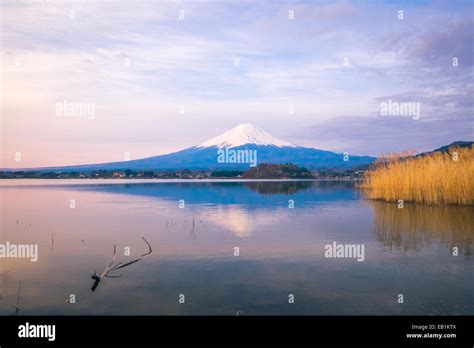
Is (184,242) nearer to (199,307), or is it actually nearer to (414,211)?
(199,307)

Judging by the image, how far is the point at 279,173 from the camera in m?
86.1

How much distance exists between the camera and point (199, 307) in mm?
6273

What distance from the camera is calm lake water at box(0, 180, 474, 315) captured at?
6406mm

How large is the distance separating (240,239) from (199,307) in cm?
550

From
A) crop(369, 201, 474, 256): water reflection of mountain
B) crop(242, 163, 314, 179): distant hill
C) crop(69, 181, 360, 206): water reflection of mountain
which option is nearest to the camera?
crop(369, 201, 474, 256): water reflection of mountain

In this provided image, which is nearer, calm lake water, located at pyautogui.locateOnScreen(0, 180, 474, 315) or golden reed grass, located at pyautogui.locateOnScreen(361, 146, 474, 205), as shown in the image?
calm lake water, located at pyautogui.locateOnScreen(0, 180, 474, 315)

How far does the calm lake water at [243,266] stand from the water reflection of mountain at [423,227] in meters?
0.03

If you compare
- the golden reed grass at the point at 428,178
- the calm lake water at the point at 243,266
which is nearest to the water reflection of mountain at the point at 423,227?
the calm lake water at the point at 243,266

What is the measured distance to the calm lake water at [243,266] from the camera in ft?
21.0

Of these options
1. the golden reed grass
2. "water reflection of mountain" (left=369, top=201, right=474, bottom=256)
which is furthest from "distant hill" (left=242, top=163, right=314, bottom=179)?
"water reflection of mountain" (left=369, top=201, right=474, bottom=256)

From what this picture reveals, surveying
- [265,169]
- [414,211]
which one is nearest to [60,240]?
[414,211]

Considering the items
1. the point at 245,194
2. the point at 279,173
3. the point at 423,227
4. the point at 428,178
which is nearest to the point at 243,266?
the point at 423,227

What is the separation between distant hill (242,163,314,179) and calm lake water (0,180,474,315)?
227 feet

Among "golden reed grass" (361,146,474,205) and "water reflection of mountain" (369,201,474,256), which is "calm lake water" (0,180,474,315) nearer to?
"water reflection of mountain" (369,201,474,256)
